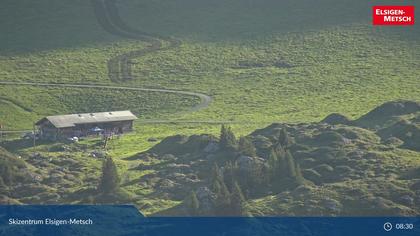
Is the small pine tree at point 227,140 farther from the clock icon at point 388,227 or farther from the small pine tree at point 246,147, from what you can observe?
the clock icon at point 388,227

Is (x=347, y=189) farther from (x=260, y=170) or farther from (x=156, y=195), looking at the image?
(x=156, y=195)

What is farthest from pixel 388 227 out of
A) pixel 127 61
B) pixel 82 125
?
pixel 127 61

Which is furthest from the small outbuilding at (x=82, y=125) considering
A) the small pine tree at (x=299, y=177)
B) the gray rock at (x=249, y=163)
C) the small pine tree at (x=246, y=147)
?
the small pine tree at (x=299, y=177)

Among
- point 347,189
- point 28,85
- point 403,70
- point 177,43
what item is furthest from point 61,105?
point 347,189

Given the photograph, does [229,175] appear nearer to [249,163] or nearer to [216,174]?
[216,174]

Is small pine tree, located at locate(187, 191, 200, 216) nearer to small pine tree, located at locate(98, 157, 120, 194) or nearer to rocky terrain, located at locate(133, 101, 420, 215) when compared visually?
rocky terrain, located at locate(133, 101, 420, 215)
